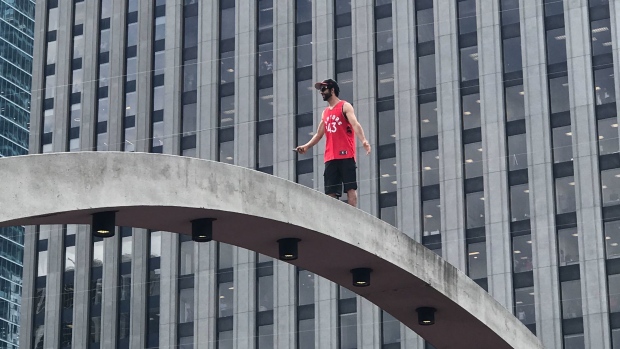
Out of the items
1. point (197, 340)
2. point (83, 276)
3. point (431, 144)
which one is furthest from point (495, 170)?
point (83, 276)

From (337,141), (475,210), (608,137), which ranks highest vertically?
(608,137)

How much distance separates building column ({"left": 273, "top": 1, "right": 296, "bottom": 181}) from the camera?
80250mm

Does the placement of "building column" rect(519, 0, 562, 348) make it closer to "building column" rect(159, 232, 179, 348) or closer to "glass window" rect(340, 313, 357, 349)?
"glass window" rect(340, 313, 357, 349)

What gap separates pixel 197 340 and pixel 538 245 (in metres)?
18.9

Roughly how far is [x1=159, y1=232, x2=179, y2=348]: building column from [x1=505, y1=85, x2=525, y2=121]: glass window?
19374mm

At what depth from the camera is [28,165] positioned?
1480 cm

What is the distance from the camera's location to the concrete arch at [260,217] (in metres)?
15.1

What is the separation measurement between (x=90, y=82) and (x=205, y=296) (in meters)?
16.4

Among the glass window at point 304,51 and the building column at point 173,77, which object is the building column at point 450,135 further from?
the building column at point 173,77

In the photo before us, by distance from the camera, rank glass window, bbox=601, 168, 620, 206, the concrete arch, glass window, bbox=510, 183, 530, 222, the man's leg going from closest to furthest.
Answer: the concrete arch
the man's leg
glass window, bbox=601, 168, 620, 206
glass window, bbox=510, 183, 530, 222

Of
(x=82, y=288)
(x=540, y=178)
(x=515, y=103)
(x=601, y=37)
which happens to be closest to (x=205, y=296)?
(x=82, y=288)

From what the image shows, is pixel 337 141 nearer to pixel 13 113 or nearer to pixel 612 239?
pixel 612 239

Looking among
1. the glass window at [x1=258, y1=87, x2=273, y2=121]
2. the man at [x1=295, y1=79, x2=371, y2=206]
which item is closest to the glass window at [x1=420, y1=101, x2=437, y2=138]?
the glass window at [x1=258, y1=87, x2=273, y2=121]

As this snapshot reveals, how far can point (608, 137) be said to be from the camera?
72.5m
